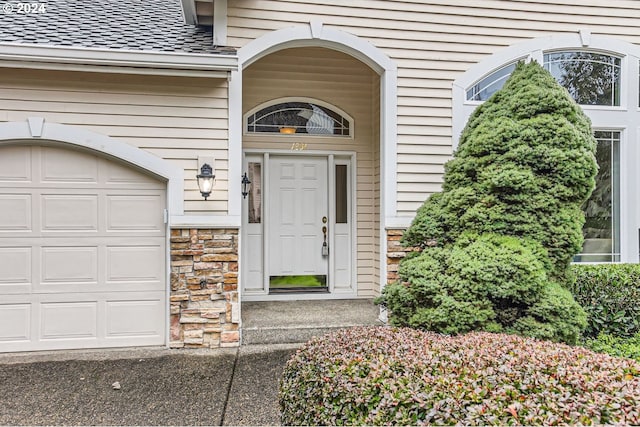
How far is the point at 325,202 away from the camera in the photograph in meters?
5.91

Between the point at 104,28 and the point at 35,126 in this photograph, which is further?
the point at 104,28

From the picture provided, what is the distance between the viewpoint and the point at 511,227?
366 cm

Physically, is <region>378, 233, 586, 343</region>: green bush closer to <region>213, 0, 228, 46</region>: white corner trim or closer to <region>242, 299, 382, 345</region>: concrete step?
<region>242, 299, 382, 345</region>: concrete step

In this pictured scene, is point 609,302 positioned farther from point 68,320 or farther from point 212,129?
point 68,320

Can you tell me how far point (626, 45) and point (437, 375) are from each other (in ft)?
17.6

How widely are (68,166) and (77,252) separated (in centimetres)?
88

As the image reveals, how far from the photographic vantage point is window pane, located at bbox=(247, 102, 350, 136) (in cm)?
567

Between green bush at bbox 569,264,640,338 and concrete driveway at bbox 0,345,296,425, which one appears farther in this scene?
green bush at bbox 569,264,640,338

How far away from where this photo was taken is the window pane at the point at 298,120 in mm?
5672

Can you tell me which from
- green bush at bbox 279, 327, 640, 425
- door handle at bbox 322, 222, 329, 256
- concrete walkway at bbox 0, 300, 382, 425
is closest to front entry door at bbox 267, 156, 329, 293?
door handle at bbox 322, 222, 329, 256

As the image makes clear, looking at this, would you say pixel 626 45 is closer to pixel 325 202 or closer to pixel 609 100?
pixel 609 100

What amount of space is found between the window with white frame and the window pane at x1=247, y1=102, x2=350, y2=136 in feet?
7.49

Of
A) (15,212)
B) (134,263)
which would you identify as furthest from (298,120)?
(15,212)

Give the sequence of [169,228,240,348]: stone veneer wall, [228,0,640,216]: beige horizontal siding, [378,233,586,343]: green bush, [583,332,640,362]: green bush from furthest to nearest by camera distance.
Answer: [228,0,640,216]: beige horizontal siding → [169,228,240,348]: stone veneer wall → [583,332,640,362]: green bush → [378,233,586,343]: green bush
